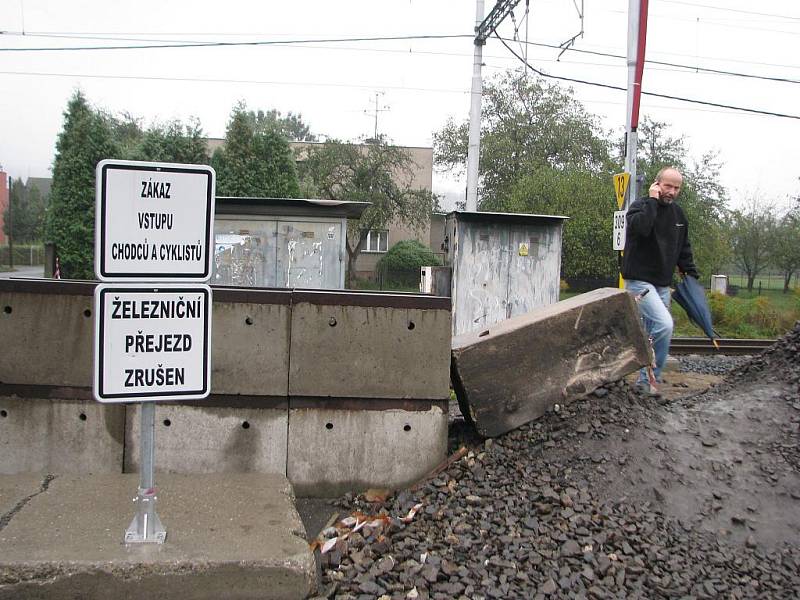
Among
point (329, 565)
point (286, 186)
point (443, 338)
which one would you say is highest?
point (286, 186)

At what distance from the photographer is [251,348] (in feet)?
15.6

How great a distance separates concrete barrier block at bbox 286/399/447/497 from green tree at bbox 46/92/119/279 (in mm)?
18990

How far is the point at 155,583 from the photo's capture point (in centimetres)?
319

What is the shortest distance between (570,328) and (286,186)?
1962 centimetres

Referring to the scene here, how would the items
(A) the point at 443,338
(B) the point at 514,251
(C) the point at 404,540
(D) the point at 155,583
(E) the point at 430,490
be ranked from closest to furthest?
(D) the point at 155,583, (C) the point at 404,540, (E) the point at 430,490, (A) the point at 443,338, (B) the point at 514,251

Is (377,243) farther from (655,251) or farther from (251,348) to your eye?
(251,348)

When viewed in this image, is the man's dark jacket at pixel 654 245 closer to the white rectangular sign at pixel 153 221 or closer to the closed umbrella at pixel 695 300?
the closed umbrella at pixel 695 300

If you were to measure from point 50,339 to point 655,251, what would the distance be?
4.84m

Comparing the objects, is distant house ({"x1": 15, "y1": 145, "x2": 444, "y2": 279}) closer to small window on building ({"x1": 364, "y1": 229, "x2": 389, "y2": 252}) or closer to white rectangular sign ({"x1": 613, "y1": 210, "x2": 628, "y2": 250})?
small window on building ({"x1": 364, "y1": 229, "x2": 389, "y2": 252})

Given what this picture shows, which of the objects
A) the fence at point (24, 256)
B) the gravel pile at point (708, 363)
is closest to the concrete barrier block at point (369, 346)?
the gravel pile at point (708, 363)

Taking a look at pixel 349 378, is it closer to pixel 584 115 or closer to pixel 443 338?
pixel 443 338

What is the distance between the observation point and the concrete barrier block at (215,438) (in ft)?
15.4

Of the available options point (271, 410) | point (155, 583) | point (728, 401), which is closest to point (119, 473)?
point (271, 410)

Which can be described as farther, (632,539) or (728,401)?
(728,401)
